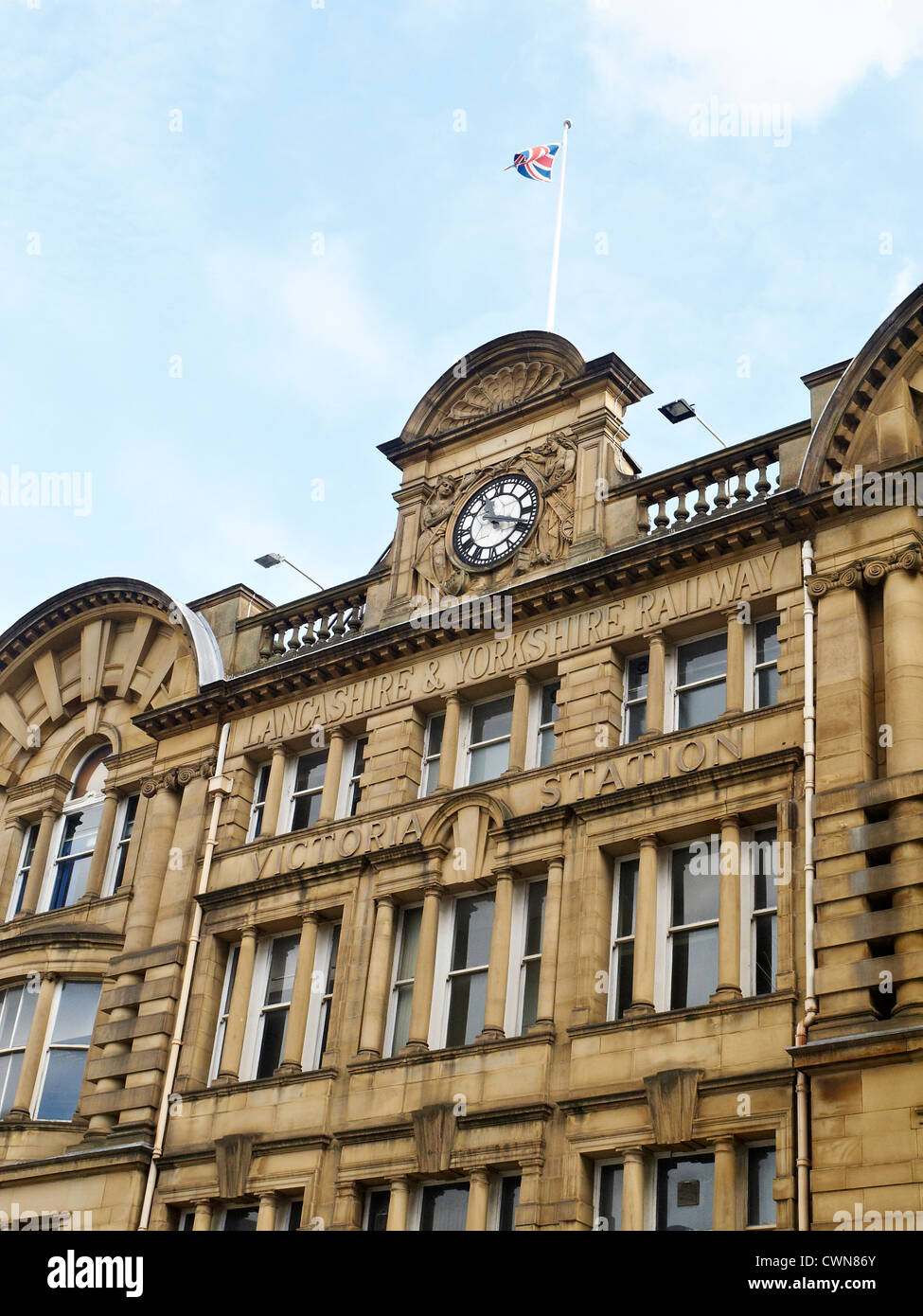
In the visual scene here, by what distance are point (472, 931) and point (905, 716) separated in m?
7.36

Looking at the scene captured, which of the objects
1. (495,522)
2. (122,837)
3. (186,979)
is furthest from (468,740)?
(122,837)

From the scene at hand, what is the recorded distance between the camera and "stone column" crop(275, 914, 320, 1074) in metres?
26.3

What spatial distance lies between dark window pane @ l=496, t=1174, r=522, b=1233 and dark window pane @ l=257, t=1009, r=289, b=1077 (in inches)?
194

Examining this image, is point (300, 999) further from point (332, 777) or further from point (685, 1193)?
point (685, 1193)

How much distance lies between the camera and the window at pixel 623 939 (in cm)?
2378

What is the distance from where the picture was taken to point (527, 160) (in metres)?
32.7

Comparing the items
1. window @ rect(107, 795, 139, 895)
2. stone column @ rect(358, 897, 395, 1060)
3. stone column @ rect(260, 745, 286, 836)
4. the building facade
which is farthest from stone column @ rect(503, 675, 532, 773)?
window @ rect(107, 795, 139, 895)

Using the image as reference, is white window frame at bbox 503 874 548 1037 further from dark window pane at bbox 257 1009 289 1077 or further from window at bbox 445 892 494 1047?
dark window pane at bbox 257 1009 289 1077

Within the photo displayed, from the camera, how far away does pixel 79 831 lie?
33.2 m

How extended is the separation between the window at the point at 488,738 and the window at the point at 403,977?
235 cm

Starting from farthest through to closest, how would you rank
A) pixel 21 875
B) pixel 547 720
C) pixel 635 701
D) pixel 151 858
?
1. pixel 21 875
2. pixel 151 858
3. pixel 547 720
4. pixel 635 701

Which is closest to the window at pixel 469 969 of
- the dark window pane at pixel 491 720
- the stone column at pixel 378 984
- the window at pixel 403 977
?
the window at pixel 403 977

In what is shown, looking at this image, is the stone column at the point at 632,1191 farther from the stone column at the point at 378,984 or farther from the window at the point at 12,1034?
the window at the point at 12,1034
